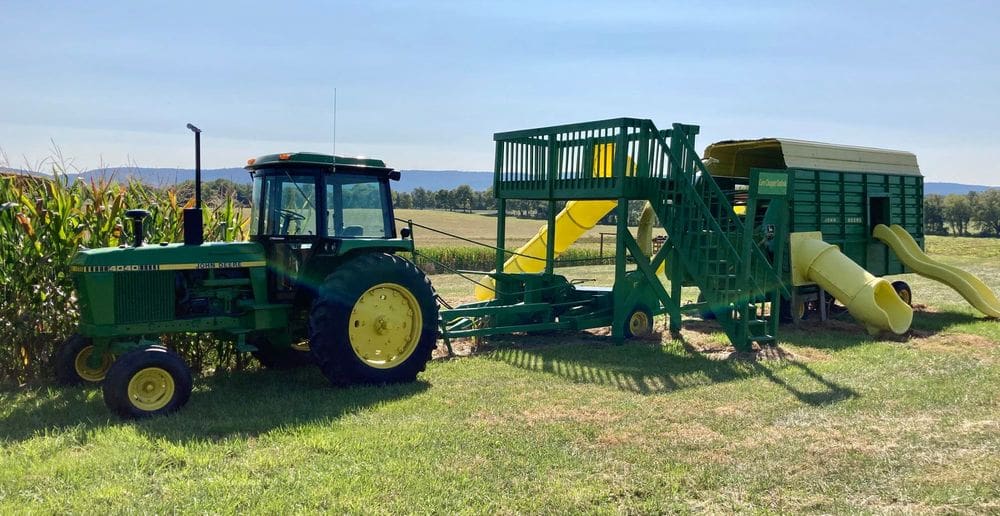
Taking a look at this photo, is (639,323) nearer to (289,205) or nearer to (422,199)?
(289,205)

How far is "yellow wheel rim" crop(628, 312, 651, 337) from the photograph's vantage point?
11.4 meters

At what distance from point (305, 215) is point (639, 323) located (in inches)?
224

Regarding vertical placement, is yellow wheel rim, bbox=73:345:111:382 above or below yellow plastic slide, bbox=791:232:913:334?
below

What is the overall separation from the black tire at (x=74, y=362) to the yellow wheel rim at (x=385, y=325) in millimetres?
2624

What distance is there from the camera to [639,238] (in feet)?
49.0

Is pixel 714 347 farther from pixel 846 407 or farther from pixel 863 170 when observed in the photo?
pixel 863 170

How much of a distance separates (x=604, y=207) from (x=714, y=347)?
17.8ft

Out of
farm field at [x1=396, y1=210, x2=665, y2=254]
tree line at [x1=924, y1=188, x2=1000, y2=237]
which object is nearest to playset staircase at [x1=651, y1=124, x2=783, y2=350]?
farm field at [x1=396, y1=210, x2=665, y2=254]

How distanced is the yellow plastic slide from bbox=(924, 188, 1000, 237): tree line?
211 ft

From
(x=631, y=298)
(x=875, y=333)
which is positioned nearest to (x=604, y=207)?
(x=631, y=298)

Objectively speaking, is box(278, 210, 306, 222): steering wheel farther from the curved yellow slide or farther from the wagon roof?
the curved yellow slide

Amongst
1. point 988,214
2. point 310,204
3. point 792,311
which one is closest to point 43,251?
point 310,204

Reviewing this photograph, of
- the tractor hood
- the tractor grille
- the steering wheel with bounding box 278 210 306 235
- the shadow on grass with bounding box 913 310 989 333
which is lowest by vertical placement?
the shadow on grass with bounding box 913 310 989 333

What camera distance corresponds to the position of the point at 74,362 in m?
7.55
